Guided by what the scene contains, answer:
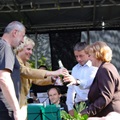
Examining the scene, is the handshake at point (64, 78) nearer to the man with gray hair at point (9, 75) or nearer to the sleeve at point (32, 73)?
the sleeve at point (32, 73)

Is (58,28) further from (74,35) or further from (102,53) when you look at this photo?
(102,53)

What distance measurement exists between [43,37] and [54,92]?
9.64ft

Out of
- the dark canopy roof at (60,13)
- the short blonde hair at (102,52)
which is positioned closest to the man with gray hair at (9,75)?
the short blonde hair at (102,52)

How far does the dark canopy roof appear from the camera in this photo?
6730 millimetres

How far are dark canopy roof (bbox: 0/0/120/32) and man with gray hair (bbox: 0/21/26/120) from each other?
3899 millimetres

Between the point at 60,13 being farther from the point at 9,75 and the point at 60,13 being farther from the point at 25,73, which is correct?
the point at 9,75

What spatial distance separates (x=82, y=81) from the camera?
Answer: 333 centimetres

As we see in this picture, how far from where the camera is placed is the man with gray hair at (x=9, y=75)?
2.45m

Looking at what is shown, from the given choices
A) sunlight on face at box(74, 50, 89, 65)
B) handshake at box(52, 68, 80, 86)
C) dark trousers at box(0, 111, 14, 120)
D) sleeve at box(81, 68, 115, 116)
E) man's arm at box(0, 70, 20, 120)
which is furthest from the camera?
sunlight on face at box(74, 50, 89, 65)

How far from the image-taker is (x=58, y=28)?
26.4ft

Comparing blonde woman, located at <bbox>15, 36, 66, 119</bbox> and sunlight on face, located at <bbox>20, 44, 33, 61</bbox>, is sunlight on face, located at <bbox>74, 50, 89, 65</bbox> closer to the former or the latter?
blonde woman, located at <bbox>15, 36, 66, 119</bbox>

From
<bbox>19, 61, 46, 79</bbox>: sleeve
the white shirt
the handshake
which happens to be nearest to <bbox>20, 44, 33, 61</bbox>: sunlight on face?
<bbox>19, 61, 46, 79</bbox>: sleeve

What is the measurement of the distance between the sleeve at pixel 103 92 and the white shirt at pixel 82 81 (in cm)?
49

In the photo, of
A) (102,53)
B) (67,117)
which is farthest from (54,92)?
(67,117)
